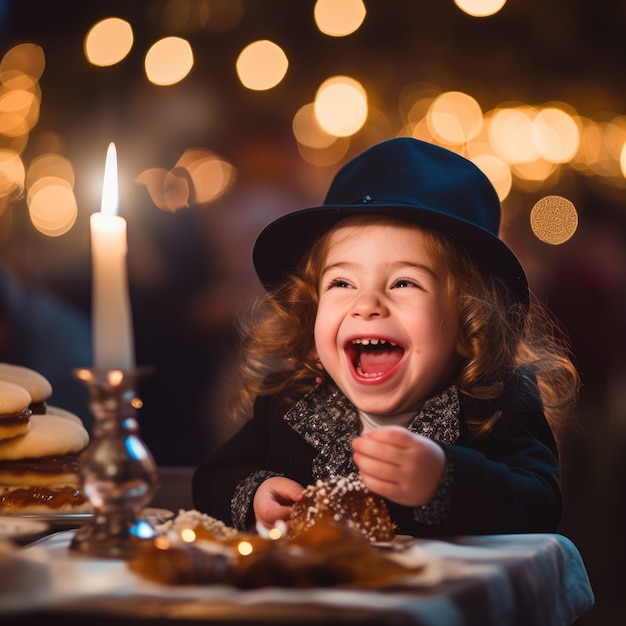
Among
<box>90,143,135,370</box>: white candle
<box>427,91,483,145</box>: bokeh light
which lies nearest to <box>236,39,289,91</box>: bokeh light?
<box>427,91,483,145</box>: bokeh light

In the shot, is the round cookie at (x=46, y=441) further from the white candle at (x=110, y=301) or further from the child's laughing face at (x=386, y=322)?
the white candle at (x=110, y=301)

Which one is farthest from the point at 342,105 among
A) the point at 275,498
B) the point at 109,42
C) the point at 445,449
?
the point at 445,449

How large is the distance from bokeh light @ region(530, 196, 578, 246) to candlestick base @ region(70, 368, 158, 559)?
3957 mm

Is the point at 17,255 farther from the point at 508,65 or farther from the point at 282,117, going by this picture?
the point at 508,65

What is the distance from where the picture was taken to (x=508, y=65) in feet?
15.8

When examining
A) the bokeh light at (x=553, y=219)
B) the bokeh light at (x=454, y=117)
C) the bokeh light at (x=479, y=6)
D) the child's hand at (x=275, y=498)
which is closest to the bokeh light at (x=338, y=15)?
the bokeh light at (x=479, y=6)

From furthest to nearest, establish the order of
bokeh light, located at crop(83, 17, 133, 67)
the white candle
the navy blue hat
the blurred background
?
bokeh light, located at crop(83, 17, 133, 67)
the blurred background
the navy blue hat
the white candle

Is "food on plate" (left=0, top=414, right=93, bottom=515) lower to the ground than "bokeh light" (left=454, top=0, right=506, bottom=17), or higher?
lower

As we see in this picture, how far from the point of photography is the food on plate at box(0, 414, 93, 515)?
1.34 meters

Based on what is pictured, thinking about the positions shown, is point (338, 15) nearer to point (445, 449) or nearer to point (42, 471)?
point (42, 471)

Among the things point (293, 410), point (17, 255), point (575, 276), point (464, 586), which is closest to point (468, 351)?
point (293, 410)

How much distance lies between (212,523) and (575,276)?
2977mm

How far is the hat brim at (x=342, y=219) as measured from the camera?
1.30 m

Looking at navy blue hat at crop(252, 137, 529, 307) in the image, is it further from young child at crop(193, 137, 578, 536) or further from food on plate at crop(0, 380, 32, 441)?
food on plate at crop(0, 380, 32, 441)
